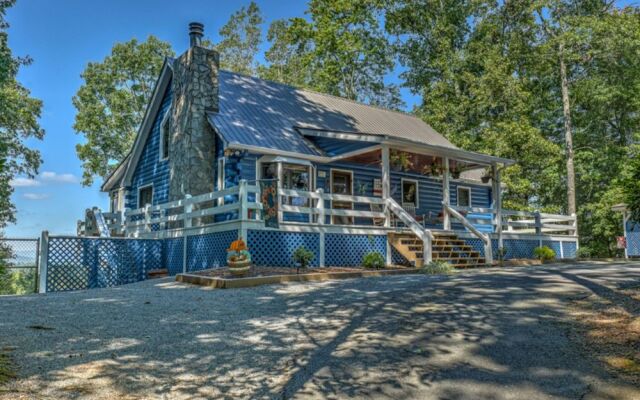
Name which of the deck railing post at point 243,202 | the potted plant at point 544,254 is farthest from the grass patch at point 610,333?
the potted plant at point 544,254

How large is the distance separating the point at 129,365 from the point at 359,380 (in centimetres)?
218

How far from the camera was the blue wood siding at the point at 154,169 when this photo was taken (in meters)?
18.7

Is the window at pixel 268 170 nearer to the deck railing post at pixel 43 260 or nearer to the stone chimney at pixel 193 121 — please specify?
the stone chimney at pixel 193 121

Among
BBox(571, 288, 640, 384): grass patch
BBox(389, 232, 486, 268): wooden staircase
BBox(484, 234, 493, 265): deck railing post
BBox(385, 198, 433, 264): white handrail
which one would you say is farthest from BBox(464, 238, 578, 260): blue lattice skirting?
BBox(571, 288, 640, 384): grass patch

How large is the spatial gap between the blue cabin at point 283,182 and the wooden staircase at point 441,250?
0.14 ft

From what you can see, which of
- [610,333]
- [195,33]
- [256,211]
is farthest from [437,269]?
[195,33]

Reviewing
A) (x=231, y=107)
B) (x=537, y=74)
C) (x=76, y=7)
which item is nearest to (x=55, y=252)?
(x=231, y=107)

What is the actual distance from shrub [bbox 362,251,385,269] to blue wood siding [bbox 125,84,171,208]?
28.5ft

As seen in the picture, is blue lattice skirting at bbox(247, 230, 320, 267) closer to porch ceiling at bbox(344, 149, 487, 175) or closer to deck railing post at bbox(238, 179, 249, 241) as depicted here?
deck railing post at bbox(238, 179, 249, 241)

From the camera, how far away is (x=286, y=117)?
18172 mm

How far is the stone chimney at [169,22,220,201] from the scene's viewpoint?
1587cm

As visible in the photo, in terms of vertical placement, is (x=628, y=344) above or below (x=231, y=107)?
below

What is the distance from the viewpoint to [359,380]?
172 inches

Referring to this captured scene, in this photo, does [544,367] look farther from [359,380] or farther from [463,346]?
[359,380]
